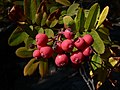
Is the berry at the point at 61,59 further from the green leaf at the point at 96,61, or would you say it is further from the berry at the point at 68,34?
the green leaf at the point at 96,61

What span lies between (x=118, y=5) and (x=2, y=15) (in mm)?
707

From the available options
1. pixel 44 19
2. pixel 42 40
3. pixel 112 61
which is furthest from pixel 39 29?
pixel 112 61

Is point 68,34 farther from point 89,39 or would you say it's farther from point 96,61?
point 96,61

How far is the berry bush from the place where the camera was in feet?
3.06

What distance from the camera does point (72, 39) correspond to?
36.7 inches

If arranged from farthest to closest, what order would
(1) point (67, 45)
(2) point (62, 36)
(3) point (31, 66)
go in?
1. (3) point (31, 66)
2. (2) point (62, 36)
3. (1) point (67, 45)

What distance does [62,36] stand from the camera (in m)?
1.00

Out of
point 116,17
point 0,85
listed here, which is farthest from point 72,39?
point 0,85

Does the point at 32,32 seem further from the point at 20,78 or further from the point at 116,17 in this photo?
the point at 20,78

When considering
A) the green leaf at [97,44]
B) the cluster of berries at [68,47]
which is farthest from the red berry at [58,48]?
the green leaf at [97,44]

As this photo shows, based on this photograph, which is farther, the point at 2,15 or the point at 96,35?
the point at 2,15

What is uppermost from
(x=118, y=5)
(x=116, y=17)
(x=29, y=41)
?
(x=29, y=41)

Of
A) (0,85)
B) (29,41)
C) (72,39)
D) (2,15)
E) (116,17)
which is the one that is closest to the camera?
(72,39)

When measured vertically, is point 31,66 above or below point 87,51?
below
